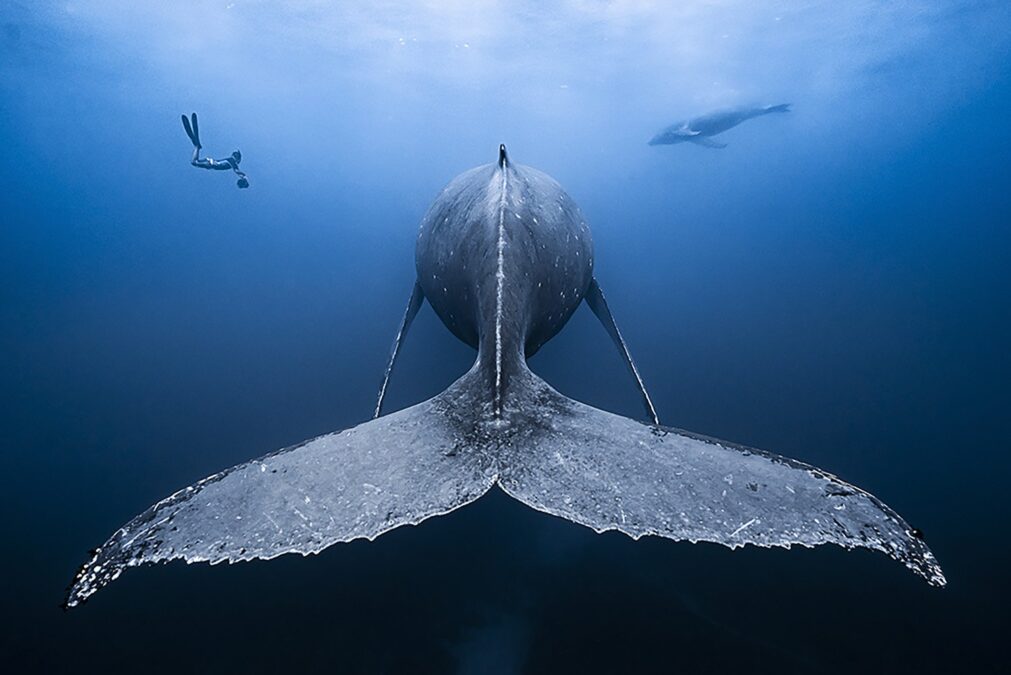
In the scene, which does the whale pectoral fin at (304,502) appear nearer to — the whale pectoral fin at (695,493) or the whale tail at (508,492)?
the whale tail at (508,492)

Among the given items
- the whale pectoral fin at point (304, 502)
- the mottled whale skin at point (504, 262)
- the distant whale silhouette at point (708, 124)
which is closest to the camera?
the whale pectoral fin at point (304, 502)

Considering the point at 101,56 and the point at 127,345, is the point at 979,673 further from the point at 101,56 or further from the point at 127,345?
the point at 101,56

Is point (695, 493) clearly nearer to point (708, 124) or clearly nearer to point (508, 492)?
point (508, 492)

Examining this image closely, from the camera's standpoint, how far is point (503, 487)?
2.18m

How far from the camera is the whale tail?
1967 mm

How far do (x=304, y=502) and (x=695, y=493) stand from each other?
1994 mm

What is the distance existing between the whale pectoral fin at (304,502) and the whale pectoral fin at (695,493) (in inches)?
14.8

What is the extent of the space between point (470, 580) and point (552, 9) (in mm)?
33057

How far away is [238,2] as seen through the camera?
29.5 meters

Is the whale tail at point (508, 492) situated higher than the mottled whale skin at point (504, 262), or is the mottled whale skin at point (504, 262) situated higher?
the mottled whale skin at point (504, 262)

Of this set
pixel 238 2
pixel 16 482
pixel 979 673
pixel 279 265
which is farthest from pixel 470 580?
pixel 238 2

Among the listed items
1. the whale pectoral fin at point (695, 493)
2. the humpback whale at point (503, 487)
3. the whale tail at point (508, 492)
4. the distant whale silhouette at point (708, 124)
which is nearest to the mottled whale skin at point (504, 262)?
the humpback whale at point (503, 487)

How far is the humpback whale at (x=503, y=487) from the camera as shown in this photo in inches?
77.7

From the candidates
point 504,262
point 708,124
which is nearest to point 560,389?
point 504,262
